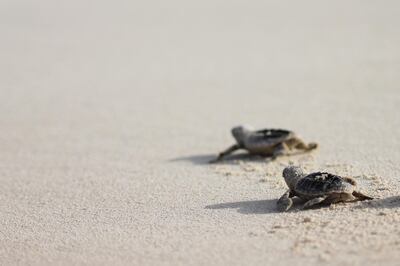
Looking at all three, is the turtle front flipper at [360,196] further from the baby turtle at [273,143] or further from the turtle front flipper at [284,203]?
the baby turtle at [273,143]

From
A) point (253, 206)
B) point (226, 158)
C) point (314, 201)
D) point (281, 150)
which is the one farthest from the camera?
point (226, 158)

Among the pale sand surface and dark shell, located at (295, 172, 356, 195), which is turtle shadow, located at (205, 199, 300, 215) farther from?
dark shell, located at (295, 172, 356, 195)

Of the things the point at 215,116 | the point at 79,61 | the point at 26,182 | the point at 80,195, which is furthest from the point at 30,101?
the point at 80,195

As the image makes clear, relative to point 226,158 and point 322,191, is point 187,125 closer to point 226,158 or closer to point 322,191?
point 226,158

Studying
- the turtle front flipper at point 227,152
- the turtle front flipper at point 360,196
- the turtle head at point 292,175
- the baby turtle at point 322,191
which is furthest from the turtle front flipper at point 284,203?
the turtle front flipper at point 227,152

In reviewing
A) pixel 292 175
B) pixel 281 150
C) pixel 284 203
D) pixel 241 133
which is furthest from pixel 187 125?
pixel 284 203

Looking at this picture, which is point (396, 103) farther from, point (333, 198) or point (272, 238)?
point (272, 238)
